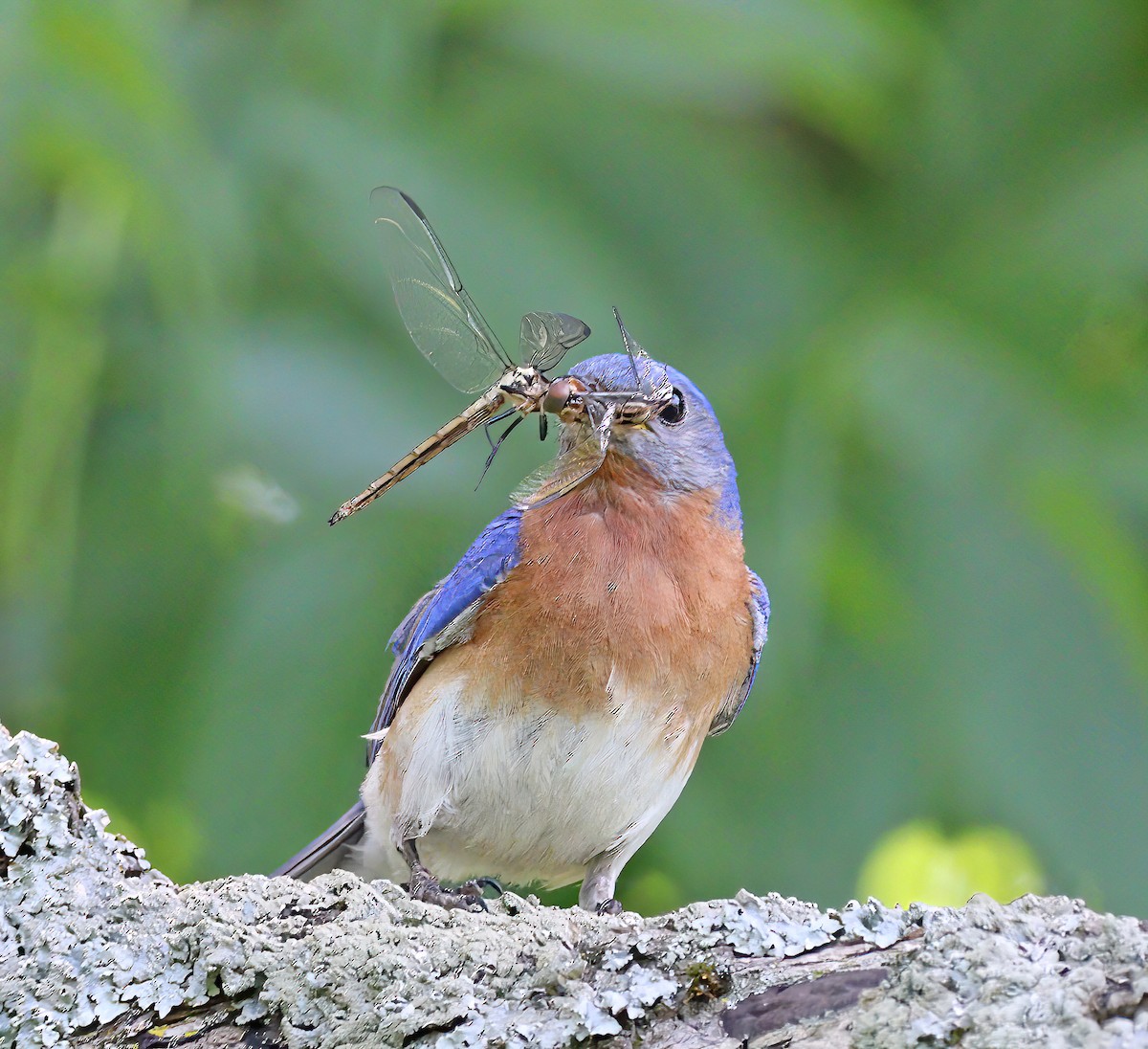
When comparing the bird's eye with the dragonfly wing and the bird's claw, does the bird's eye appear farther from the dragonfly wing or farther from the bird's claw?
the bird's claw

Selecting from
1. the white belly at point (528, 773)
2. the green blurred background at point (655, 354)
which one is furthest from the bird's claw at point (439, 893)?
the green blurred background at point (655, 354)

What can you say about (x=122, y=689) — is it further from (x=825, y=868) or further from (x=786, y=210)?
(x=786, y=210)

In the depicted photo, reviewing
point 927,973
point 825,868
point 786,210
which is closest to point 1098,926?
point 927,973

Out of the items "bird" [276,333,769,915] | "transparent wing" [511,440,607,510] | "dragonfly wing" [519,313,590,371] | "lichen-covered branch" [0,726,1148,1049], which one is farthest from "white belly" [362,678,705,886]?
"dragonfly wing" [519,313,590,371]

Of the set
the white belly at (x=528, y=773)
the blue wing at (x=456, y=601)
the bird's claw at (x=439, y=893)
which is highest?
the blue wing at (x=456, y=601)

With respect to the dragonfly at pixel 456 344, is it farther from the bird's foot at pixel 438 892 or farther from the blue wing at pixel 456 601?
the bird's foot at pixel 438 892

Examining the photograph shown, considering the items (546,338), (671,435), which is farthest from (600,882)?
(546,338)
